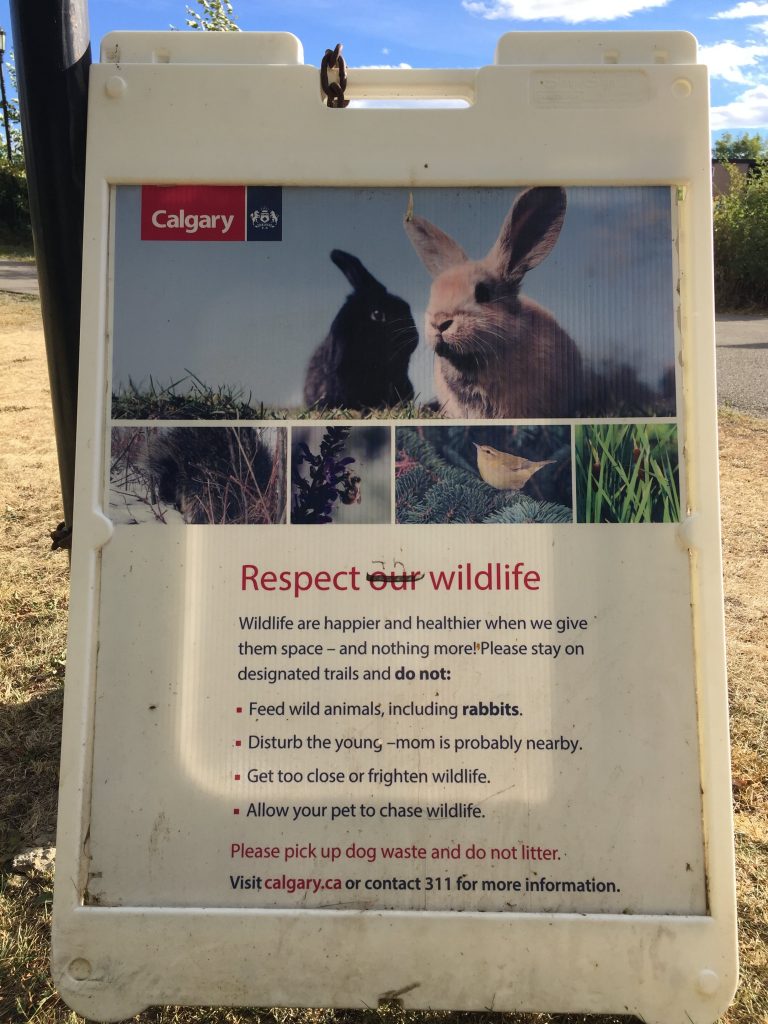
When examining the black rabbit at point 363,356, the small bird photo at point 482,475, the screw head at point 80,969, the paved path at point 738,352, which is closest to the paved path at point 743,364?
the paved path at point 738,352

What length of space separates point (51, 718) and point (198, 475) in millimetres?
1665

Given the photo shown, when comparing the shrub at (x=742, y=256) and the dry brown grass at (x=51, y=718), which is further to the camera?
the shrub at (x=742, y=256)

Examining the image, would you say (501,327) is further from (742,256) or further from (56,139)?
(742,256)

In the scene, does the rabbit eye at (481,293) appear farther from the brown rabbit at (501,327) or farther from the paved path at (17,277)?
the paved path at (17,277)

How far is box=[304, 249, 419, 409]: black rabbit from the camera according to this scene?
1705mm

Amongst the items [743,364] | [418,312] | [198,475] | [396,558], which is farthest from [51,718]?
[743,364]

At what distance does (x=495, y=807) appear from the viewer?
1668mm

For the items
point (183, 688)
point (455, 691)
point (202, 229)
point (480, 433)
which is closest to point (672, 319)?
point (480, 433)

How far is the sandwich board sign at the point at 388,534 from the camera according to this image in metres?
1.65

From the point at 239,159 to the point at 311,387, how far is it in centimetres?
50

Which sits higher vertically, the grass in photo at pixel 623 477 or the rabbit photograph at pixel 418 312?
the rabbit photograph at pixel 418 312

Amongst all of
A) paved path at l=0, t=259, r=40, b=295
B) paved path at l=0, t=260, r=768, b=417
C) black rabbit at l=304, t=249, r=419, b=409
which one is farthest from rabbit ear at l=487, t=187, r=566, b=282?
paved path at l=0, t=259, r=40, b=295

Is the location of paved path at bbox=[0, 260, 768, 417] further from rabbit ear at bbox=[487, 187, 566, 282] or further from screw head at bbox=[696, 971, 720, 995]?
screw head at bbox=[696, 971, 720, 995]

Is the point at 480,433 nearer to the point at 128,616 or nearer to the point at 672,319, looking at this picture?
the point at 672,319
